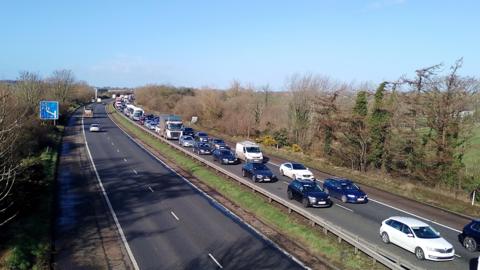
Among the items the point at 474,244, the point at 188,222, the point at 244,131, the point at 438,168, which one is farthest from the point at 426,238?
the point at 244,131

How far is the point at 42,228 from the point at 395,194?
74.6ft

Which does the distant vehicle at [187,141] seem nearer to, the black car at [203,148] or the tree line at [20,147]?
the black car at [203,148]

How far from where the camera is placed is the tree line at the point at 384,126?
38500 millimetres

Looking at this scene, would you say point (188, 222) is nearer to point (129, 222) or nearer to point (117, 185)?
point (129, 222)

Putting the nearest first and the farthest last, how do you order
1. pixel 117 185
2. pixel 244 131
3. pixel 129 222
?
pixel 129 222, pixel 117 185, pixel 244 131

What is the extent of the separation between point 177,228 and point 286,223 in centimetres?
560

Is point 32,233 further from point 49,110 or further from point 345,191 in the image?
point 49,110

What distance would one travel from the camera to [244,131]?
244 feet

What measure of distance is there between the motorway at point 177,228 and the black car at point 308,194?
14.3 ft

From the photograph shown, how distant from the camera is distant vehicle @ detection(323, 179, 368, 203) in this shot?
1128 inches

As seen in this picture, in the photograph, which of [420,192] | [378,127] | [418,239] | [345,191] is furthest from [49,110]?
[418,239]

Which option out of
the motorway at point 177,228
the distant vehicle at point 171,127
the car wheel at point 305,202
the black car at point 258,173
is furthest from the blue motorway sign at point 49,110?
the car wheel at point 305,202

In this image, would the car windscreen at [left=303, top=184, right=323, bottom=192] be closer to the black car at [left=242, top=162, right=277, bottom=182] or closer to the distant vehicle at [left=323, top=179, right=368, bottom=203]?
the distant vehicle at [left=323, top=179, right=368, bottom=203]

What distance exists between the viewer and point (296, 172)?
1426 inches
